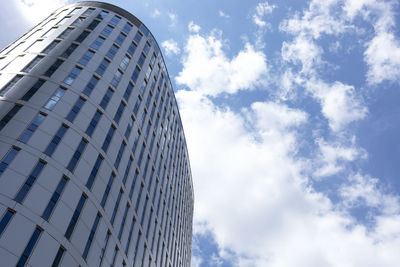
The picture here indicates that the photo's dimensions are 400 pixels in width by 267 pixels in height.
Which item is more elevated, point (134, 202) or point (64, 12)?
point (64, 12)

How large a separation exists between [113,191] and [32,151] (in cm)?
993

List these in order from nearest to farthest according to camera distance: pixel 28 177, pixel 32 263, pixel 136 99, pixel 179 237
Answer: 1. pixel 32 263
2. pixel 28 177
3. pixel 136 99
4. pixel 179 237

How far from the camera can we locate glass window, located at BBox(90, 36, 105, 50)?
49250 millimetres

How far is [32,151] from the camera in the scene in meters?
30.8

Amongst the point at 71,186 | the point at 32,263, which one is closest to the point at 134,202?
the point at 71,186

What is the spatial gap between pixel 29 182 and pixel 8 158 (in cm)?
294

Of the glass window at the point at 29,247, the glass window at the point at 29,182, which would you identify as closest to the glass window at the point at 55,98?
the glass window at the point at 29,182

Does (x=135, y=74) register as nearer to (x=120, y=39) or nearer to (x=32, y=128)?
(x=120, y=39)

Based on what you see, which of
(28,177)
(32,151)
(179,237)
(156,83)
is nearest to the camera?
(28,177)

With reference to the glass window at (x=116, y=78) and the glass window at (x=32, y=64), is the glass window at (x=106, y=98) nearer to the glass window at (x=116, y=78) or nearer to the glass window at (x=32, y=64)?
the glass window at (x=116, y=78)

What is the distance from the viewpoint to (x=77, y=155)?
34.3m

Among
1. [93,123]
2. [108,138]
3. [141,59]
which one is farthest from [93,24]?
[108,138]

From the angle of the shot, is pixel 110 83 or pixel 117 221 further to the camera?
pixel 110 83

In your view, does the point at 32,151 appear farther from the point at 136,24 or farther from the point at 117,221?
the point at 136,24
